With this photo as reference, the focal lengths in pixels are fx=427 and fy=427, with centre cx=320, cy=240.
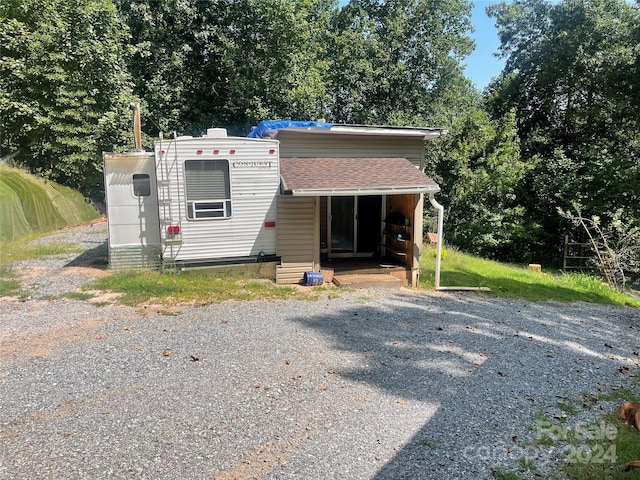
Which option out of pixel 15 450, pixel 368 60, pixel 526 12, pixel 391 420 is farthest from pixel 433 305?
pixel 526 12

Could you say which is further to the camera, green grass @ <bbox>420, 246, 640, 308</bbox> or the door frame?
the door frame

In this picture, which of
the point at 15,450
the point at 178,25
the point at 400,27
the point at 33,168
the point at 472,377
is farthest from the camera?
the point at 400,27

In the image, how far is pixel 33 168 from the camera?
16.9 metres

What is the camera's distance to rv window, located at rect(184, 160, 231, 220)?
8.32 m

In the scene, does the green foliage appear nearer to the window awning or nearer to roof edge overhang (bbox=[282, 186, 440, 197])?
the window awning

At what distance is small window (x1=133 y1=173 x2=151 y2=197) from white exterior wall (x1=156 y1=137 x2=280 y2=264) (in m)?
0.45

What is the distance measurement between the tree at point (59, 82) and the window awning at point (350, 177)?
37.3ft

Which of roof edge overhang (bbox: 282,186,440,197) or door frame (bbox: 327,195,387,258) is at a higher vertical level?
roof edge overhang (bbox: 282,186,440,197)

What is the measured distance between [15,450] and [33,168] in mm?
17062

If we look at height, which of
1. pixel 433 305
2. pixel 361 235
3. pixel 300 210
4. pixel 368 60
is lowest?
pixel 433 305

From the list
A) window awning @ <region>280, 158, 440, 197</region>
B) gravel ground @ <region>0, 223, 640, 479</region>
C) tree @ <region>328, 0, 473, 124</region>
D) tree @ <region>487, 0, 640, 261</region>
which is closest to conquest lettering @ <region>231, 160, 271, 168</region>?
window awning @ <region>280, 158, 440, 197</region>

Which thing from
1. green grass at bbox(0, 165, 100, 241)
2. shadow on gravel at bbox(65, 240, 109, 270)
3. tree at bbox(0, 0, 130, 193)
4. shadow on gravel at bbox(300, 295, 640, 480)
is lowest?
shadow on gravel at bbox(300, 295, 640, 480)

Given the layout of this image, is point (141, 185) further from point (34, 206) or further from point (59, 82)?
point (59, 82)

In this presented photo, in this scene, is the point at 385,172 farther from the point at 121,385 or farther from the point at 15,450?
the point at 15,450
